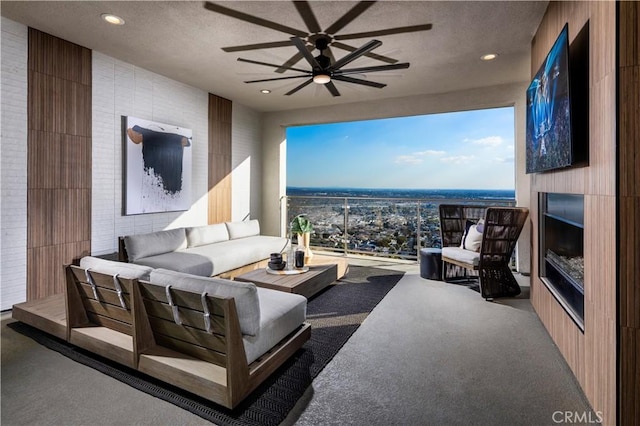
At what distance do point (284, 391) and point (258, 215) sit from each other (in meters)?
5.12

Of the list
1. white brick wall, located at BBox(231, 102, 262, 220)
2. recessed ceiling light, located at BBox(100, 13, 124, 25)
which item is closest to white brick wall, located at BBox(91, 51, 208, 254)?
recessed ceiling light, located at BBox(100, 13, 124, 25)

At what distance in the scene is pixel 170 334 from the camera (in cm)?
200

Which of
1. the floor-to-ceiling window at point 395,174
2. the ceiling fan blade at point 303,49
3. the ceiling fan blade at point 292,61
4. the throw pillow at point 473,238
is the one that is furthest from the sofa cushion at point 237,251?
the throw pillow at point 473,238

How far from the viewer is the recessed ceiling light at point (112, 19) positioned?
298cm

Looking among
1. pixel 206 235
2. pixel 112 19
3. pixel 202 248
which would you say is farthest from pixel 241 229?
pixel 112 19

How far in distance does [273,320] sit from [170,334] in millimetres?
627

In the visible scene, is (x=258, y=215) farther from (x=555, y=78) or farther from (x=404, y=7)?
(x=555, y=78)

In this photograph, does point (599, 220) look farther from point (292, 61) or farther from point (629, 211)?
point (292, 61)

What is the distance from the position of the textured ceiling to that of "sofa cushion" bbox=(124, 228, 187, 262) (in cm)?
217

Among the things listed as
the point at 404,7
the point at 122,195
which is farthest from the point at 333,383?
the point at 122,195

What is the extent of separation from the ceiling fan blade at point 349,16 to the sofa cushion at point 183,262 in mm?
2845

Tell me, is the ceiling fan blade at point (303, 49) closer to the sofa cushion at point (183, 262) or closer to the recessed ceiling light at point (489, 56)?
the recessed ceiling light at point (489, 56)

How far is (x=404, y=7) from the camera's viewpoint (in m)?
2.81

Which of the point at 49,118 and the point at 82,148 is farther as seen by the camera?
the point at 82,148
